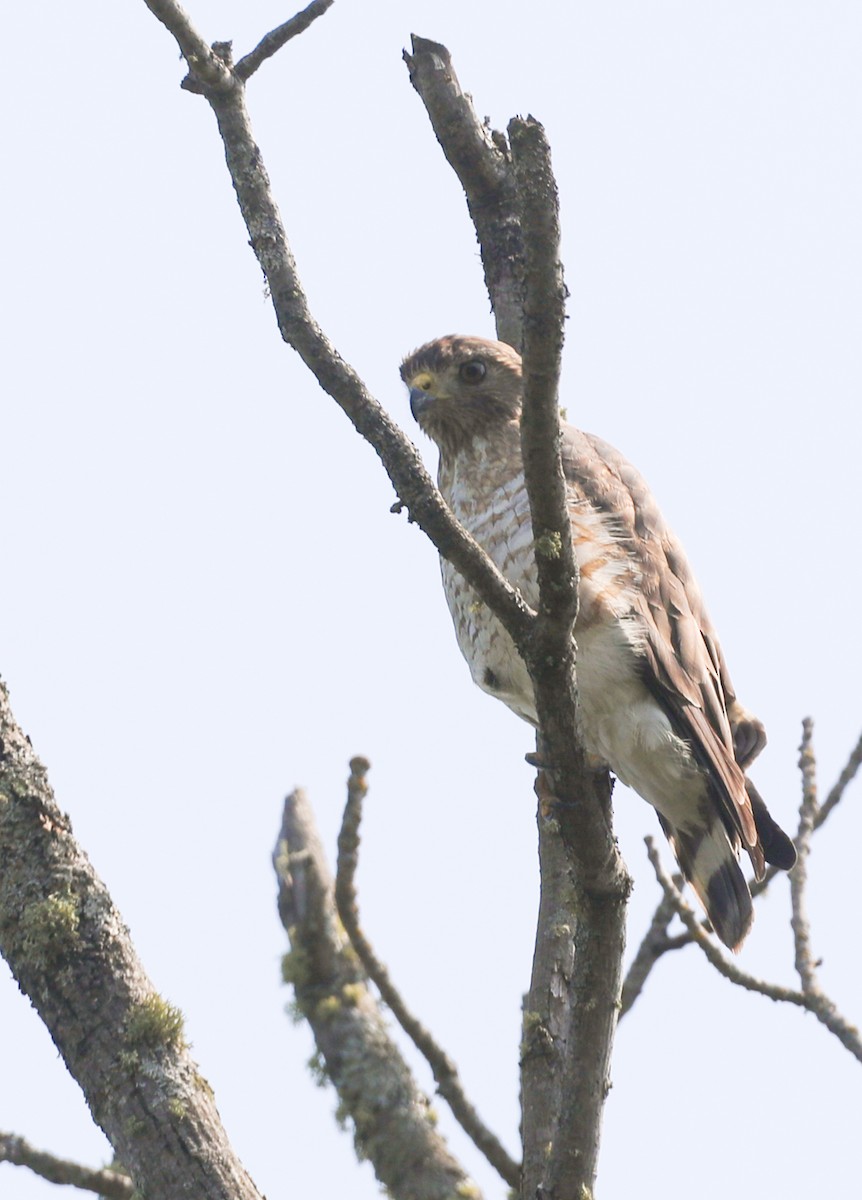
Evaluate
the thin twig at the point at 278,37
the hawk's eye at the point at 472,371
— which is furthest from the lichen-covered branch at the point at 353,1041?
the thin twig at the point at 278,37

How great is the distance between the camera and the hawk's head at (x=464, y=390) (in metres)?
5.82

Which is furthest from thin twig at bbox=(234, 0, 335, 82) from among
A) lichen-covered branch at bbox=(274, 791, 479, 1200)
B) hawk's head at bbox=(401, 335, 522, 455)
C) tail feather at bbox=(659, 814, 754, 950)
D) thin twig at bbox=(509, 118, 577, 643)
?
lichen-covered branch at bbox=(274, 791, 479, 1200)

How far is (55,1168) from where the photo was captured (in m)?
3.96

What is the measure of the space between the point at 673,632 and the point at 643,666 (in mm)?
239

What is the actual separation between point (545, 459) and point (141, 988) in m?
1.64

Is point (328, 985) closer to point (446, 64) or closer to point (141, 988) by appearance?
point (141, 988)

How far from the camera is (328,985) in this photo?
22.5 feet

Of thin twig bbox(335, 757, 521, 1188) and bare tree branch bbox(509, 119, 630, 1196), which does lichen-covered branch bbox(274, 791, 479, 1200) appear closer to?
thin twig bbox(335, 757, 521, 1188)

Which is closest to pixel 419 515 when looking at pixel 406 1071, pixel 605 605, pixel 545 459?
pixel 545 459

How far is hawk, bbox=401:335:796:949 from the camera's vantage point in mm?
4707

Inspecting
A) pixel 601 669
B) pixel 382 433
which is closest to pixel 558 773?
pixel 382 433

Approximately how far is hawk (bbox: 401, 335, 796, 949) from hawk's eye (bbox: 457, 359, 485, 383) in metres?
0.65

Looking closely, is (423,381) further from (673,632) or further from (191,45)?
(191,45)

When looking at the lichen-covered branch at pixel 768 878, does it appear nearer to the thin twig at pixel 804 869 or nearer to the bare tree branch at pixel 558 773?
the thin twig at pixel 804 869
